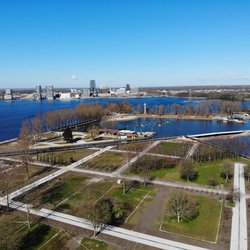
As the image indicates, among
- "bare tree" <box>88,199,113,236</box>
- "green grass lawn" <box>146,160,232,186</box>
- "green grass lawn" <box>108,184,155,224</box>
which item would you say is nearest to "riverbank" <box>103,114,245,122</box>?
"green grass lawn" <box>146,160,232,186</box>

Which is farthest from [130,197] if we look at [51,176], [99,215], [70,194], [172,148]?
[172,148]

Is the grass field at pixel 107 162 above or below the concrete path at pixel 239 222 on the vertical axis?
above

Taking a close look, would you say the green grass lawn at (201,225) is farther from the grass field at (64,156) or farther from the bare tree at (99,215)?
the grass field at (64,156)

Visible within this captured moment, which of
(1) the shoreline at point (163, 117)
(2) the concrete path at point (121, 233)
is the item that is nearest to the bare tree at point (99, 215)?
(2) the concrete path at point (121, 233)

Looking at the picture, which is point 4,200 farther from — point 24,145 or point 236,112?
point 236,112

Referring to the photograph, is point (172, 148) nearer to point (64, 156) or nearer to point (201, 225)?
point (64, 156)
